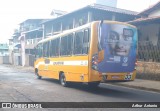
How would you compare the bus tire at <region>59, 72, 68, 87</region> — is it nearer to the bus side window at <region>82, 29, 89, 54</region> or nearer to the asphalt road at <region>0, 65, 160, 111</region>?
the asphalt road at <region>0, 65, 160, 111</region>

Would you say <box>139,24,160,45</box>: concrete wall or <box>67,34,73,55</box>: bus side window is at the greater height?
<box>139,24,160,45</box>: concrete wall

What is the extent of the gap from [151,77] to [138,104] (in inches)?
385

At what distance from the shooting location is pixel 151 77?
1798 centimetres

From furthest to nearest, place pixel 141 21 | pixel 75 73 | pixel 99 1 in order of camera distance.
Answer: pixel 99 1
pixel 141 21
pixel 75 73

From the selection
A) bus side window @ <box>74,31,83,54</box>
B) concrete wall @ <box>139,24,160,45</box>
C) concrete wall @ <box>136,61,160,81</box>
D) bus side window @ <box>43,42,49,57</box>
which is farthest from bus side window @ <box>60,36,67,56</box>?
concrete wall @ <box>139,24,160,45</box>

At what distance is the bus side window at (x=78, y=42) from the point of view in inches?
464

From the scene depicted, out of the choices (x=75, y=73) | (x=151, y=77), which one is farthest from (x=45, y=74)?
(x=151, y=77)

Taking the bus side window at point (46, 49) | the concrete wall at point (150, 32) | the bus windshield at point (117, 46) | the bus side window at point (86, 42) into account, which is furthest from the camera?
the concrete wall at point (150, 32)

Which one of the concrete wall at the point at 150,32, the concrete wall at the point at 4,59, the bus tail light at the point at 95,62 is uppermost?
the concrete wall at the point at 150,32

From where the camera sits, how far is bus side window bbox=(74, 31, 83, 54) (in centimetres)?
1179

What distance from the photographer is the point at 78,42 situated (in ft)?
39.5

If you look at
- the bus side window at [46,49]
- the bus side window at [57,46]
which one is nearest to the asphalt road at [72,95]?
the bus side window at [57,46]

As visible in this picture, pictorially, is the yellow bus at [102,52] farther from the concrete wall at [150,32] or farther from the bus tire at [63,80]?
the concrete wall at [150,32]

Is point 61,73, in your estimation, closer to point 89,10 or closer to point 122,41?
point 122,41
